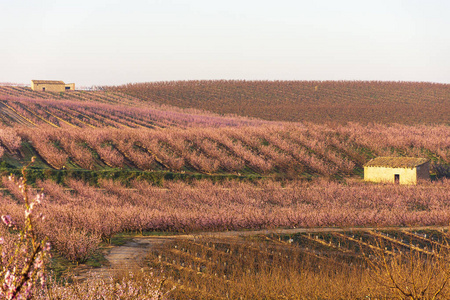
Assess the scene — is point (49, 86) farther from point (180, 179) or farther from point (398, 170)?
point (398, 170)

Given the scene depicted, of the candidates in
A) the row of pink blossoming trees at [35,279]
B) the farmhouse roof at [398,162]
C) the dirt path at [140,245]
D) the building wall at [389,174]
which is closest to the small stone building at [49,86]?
the building wall at [389,174]

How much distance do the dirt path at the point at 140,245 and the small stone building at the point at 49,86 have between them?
61.2 m

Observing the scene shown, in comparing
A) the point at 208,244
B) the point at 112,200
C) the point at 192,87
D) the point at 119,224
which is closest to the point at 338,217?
the point at 208,244

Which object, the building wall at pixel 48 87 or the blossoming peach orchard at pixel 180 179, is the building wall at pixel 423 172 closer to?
the blossoming peach orchard at pixel 180 179

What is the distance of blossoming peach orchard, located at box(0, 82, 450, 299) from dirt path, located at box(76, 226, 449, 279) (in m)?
0.61

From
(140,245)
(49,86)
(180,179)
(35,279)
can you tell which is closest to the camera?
(35,279)

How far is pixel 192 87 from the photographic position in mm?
82000

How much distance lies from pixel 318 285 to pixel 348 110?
2240 inches

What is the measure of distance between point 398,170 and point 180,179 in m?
13.5

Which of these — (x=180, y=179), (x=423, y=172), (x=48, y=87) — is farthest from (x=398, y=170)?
(x=48, y=87)

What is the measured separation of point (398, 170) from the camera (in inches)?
1171

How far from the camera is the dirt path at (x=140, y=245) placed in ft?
36.7

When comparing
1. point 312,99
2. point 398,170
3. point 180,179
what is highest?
point 312,99

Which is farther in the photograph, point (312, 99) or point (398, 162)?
point (312, 99)
